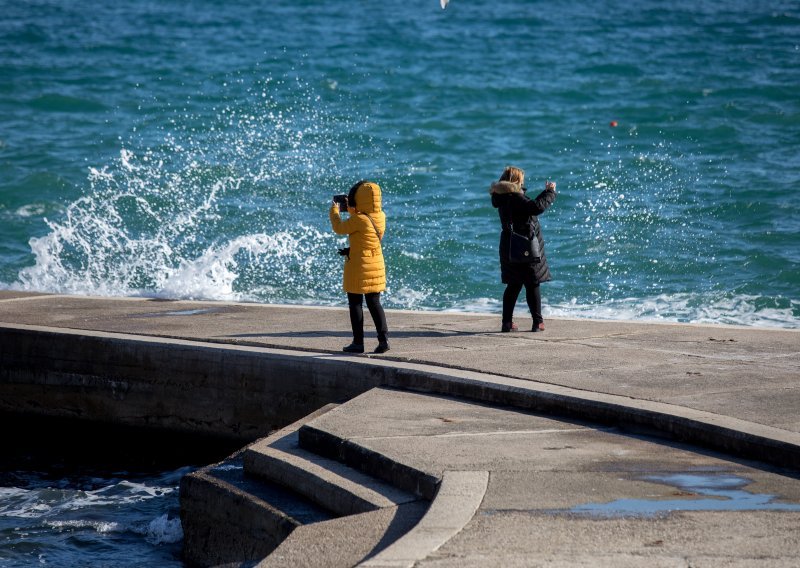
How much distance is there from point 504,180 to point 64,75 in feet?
84.6

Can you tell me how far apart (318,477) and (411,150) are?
19268mm

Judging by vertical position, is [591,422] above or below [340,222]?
below

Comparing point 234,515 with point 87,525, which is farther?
point 87,525

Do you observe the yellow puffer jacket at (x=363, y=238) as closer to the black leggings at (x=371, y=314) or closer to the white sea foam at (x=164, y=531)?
the black leggings at (x=371, y=314)

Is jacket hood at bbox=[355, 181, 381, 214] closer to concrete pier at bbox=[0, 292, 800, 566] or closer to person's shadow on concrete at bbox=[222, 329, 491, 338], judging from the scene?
concrete pier at bbox=[0, 292, 800, 566]

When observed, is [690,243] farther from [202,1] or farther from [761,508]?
[202,1]

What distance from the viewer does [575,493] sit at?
20.3ft

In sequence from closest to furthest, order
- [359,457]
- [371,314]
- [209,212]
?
[359,457], [371,314], [209,212]

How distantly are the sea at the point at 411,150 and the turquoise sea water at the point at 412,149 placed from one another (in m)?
0.08

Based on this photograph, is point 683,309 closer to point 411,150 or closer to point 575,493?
point 575,493

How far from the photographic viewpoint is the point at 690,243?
61.4 feet

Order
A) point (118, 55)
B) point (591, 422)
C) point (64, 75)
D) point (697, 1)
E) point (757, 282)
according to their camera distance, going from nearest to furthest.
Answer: point (591, 422), point (757, 282), point (64, 75), point (118, 55), point (697, 1)

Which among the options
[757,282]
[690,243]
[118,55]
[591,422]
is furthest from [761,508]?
[118,55]

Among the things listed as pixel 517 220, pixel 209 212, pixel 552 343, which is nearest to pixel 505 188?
pixel 517 220
